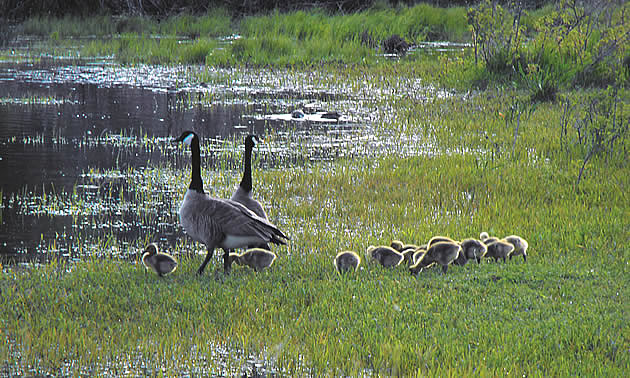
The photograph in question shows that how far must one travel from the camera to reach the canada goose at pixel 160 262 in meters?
6.19

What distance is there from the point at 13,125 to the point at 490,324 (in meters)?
10.9

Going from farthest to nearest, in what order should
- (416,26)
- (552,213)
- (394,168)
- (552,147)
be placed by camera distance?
(416,26) < (552,147) < (394,168) < (552,213)

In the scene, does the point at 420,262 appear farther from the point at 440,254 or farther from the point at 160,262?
the point at 160,262

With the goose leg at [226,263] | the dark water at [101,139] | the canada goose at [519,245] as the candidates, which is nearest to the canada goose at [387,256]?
the canada goose at [519,245]

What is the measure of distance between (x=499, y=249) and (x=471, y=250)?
11.3 inches

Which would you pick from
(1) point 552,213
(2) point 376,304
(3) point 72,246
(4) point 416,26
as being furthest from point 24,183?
(4) point 416,26

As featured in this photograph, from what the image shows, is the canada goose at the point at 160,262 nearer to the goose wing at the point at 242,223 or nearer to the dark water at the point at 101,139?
the goose wing at the point at 242,223

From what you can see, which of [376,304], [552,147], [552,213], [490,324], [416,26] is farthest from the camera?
[416,26]

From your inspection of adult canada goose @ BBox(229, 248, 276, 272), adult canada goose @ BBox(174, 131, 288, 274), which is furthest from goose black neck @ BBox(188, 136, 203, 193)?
adult canada goose @ BBox(229, 248, 276, 272)

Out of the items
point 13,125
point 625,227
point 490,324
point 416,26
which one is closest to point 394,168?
point 625,227

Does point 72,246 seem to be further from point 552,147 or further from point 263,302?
point 552,147

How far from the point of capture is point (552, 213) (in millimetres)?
8281

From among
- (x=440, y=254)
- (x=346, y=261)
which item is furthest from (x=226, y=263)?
(x=440, y=254)

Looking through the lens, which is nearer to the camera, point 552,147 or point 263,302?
point 263,302
